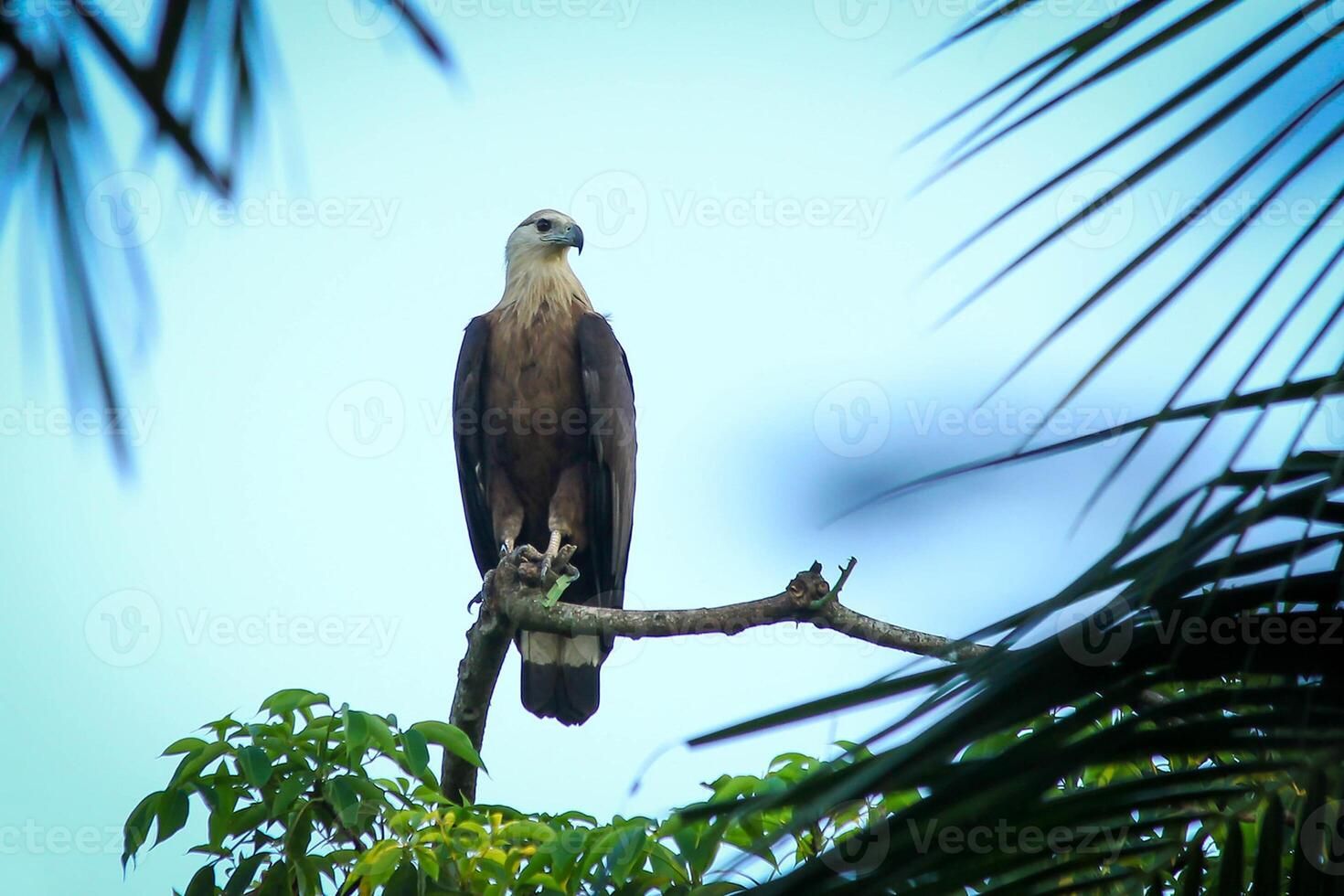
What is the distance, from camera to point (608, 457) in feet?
17.8

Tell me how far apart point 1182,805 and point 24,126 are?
726mm

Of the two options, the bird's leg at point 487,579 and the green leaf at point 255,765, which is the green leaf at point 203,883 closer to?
the green leaf at point 255,765

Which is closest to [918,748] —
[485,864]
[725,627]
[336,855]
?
[485,864]

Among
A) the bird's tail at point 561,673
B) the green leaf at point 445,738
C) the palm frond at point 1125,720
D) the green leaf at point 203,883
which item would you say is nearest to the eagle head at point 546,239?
the bird's tail at point 561,673

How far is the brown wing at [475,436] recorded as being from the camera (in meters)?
5.51

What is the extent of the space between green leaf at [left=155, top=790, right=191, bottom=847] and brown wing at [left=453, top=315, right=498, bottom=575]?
3.16m

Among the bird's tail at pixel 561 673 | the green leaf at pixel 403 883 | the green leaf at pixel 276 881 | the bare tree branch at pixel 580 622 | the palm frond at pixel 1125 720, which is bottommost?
the palm frond at pixel 1125 720

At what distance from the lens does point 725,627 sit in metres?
3.43

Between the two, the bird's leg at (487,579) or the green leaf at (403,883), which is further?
the bird's leg at (487,579)

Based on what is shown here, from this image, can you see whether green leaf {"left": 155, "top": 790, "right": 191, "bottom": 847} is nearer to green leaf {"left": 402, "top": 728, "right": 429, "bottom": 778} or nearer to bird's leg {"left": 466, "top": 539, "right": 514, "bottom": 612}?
green leaf {"left": 402, "top": 728, "right": 429, "bottom": 778}

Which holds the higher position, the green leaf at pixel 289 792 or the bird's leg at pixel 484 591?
the bird's leg at pixel 484 591

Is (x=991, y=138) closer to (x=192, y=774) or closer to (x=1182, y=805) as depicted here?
(x=1182, y=805)

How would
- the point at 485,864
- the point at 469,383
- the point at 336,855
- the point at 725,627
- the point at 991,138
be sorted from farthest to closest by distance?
the point at 469,383 → the point at 725,627 → the point at 336,855 → the point at 485,864 → the point at 991,138

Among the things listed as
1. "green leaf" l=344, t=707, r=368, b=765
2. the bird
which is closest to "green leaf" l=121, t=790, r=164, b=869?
"green leaf" l=344, t=707, r=368, b=765
